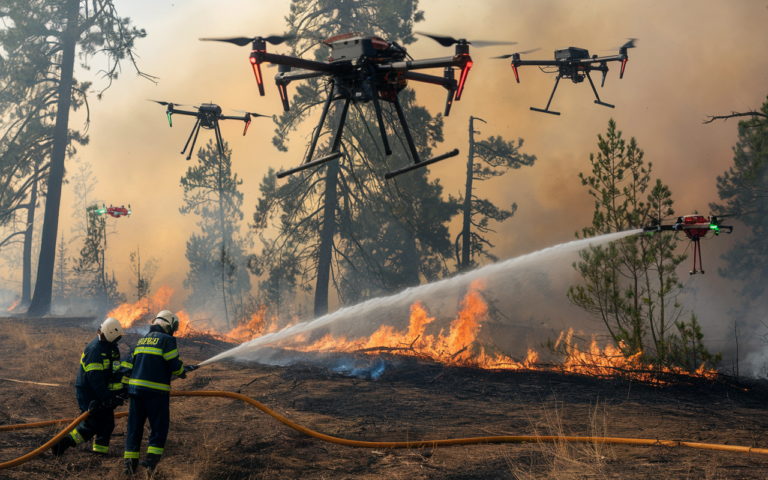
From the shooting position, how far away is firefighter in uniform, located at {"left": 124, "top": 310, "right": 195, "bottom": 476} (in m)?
5.87

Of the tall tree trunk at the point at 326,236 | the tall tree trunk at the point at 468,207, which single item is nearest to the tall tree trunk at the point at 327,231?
the tall tree trunk at the point at 326,236

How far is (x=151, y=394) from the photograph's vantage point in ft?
19.6

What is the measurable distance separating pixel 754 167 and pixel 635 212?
28.3ft

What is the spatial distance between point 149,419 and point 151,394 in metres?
0.29

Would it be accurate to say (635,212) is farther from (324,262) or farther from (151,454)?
(324,262)

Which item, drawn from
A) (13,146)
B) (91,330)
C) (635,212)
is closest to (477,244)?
(635,212)

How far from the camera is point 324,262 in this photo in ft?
67.2

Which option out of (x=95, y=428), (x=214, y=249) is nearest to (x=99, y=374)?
(x=95, y=428)

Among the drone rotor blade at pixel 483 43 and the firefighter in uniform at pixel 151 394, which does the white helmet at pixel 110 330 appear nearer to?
the firefighter in uniform at pixel 151 394

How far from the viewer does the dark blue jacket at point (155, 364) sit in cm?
597

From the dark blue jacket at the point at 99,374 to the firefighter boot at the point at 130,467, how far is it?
3.17ft

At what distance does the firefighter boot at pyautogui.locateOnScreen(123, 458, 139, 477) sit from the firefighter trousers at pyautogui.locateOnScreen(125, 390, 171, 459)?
0.14 feet

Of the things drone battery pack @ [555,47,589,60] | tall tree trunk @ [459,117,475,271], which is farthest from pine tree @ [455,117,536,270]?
drone battery pack @ [555,47,589,60]

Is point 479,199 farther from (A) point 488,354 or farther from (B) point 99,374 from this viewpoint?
(B) point 99,374
